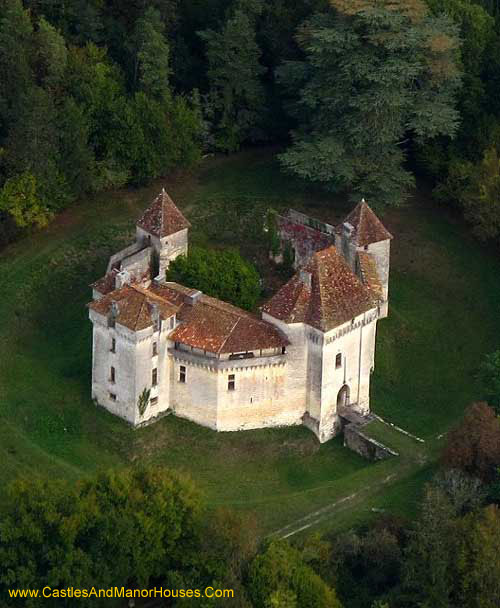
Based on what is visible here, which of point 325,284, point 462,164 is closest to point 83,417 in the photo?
point 325,284

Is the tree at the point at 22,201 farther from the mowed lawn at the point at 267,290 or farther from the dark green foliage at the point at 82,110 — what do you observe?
the mowed lawn at the point at 267,290

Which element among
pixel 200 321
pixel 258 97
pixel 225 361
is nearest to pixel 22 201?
pixel 200 321

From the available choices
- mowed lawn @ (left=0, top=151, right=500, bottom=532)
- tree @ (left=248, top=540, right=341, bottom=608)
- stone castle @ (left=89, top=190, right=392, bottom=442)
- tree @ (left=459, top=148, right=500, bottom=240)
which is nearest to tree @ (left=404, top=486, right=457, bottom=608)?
tree @ (left=248, top=540, right=341, bottom=608)

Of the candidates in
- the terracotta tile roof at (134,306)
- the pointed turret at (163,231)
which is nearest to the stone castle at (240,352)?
the terracotta tile roof at (134,306)

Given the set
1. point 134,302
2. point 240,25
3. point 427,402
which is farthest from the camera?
point 240,25

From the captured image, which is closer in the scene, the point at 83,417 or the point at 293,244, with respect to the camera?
the point at 83,417

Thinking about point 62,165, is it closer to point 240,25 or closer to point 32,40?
point 32,40
